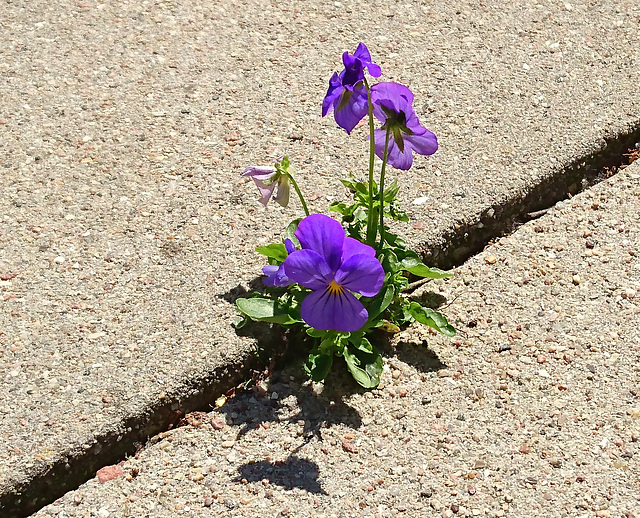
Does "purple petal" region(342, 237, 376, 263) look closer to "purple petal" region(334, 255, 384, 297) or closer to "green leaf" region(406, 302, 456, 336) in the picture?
"purple petal" region(334, 255, 384, 297)

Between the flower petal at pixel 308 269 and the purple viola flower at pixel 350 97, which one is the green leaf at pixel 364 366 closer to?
the flower petal at pixel 308 269

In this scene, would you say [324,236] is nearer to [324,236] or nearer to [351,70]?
[324,236]

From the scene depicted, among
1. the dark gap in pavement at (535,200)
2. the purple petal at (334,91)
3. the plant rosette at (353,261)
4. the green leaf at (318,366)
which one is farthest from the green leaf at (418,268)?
the purple petal at (334,91)

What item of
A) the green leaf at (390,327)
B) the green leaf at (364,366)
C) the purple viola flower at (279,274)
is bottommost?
the green leaf at (364,366)

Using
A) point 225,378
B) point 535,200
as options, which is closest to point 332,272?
point 225,378

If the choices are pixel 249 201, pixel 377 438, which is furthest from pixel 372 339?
pixel 249 201

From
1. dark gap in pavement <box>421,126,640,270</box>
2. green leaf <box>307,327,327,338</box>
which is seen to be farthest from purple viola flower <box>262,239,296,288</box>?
dark gap in pavement <box>421,126,640,270</box>

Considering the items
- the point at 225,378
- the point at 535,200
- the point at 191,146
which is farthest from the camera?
the point at 191,146
